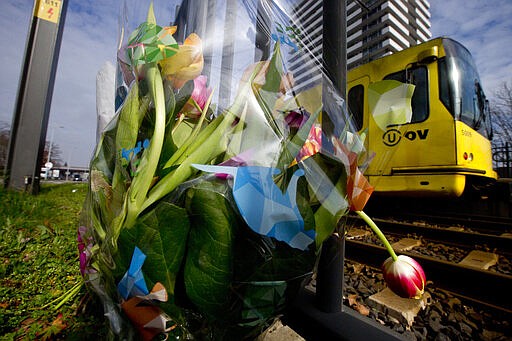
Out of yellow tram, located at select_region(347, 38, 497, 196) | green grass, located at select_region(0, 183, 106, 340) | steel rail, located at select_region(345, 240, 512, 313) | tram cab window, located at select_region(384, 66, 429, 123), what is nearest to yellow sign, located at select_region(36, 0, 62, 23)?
green grass, located at select_region(0, 183, 106, 340)

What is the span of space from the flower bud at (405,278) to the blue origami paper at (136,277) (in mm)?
369

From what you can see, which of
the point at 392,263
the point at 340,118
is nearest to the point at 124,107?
the point at 340,118

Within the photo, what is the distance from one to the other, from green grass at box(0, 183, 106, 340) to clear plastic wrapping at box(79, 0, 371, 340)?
0.32 meters

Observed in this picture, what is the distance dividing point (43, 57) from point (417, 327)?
6.70m

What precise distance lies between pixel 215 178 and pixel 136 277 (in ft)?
0.52

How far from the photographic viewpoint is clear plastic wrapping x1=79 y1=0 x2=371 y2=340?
0.32 metres

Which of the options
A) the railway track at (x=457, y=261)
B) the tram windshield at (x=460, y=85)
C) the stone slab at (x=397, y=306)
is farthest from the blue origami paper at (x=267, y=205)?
the tram windshield at (x=460, y=85)

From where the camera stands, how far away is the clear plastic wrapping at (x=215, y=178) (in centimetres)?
32

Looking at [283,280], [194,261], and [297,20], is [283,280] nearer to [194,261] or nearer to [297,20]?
[194,261]

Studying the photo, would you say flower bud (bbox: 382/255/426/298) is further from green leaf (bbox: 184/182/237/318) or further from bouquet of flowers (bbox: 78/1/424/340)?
green leaf (bbox: 184/182/237/318)

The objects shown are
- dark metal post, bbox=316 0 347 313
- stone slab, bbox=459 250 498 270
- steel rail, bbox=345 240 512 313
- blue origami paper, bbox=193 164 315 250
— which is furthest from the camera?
stone slab, bbox=459 250 498 270

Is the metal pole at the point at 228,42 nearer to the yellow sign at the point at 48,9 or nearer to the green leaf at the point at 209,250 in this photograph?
the green leaf at the point at 209,250

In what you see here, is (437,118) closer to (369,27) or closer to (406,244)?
(406,244)

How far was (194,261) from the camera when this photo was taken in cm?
32
